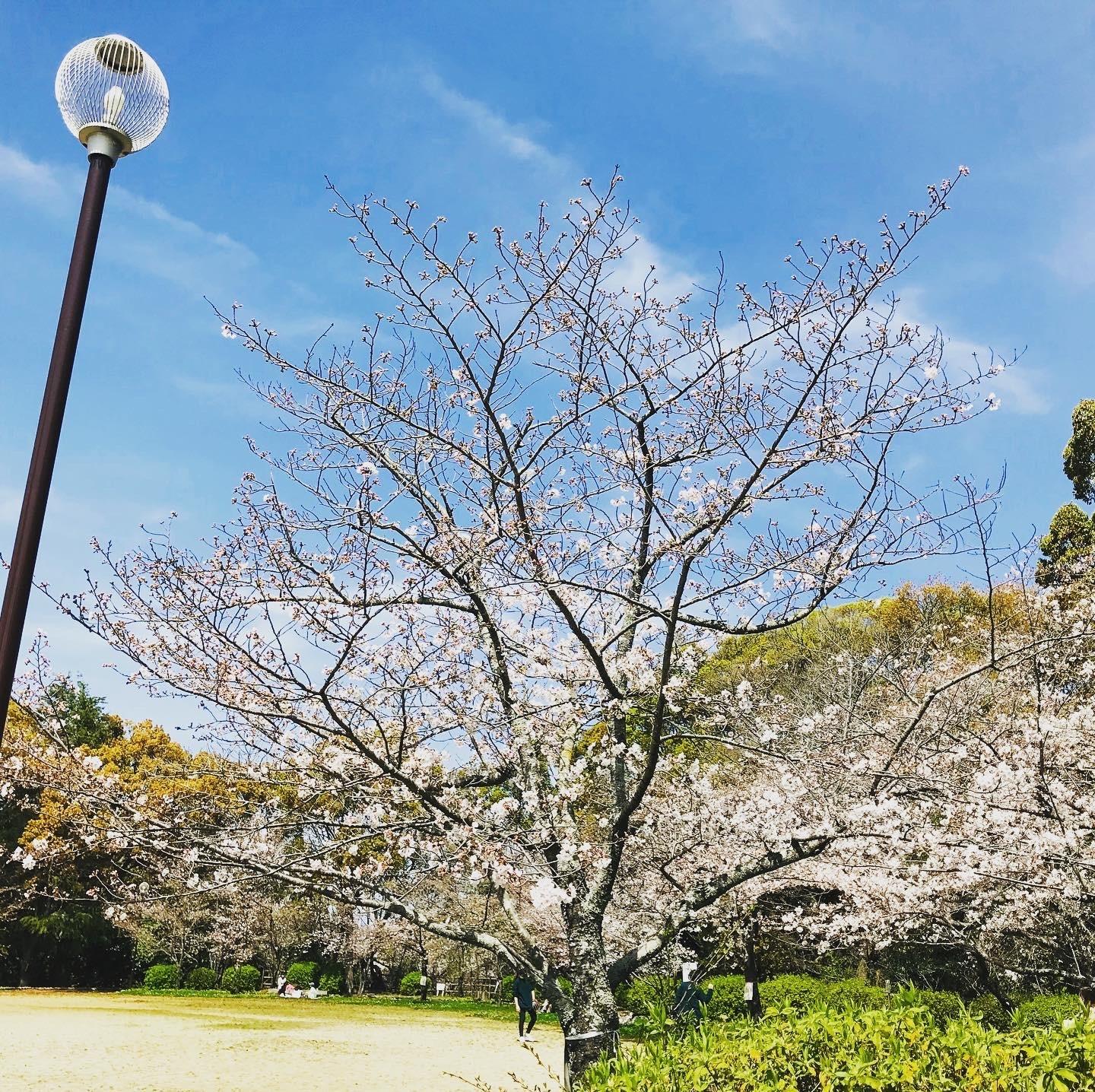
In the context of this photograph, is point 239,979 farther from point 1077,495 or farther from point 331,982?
point 1077,495

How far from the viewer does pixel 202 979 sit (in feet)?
84.3

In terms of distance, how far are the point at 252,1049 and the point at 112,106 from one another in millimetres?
13076

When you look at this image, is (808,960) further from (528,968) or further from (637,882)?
(528,968)

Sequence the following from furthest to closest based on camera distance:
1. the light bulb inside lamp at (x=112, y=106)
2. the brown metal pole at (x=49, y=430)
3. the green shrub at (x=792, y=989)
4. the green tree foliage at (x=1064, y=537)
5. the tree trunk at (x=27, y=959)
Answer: the tree trunk at (x=27, y=959) → the green tree foliage at (x=1064, y=537) → the green shrub at (x=792, y=989) → the light bulb inside lamp at (x=112, y=106) → the brown metal pole at (x=49, y=430)

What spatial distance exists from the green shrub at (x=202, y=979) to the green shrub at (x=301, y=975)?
6.85ft

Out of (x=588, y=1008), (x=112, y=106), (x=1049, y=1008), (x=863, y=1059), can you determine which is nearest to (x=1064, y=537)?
(x=1049, y=1008)

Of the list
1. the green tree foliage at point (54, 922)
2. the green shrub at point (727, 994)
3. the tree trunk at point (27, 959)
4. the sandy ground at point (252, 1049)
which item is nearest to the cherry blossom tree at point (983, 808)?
the green shrub at point (727, 994)

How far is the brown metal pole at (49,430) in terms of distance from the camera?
313 centimetres

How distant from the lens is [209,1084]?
386 inches

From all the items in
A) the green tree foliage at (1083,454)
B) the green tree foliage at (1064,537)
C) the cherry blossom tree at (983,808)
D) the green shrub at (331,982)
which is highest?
the green tree foliage at (1083,454)

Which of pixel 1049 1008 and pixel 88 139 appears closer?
pixel 88 139

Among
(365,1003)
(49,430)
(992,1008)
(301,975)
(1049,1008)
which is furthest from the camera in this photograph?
(301,975)

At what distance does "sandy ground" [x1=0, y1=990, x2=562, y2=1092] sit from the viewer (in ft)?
33.2

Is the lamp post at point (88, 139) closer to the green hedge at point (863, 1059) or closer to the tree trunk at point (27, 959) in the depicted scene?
the green hedge at point (863, 1059)
